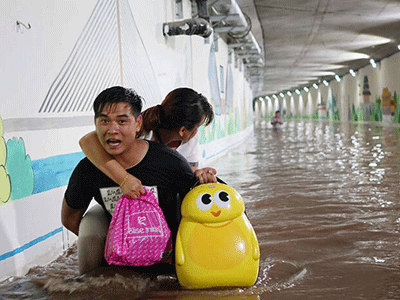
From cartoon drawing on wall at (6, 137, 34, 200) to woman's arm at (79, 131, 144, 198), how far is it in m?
0.74

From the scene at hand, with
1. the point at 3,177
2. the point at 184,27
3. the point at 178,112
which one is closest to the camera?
the point at 178,112

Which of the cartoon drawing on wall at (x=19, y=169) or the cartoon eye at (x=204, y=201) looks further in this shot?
the cartoon drawing on wall at (x=19, y=169)

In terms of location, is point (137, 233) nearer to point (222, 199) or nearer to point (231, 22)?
point (222, 199)

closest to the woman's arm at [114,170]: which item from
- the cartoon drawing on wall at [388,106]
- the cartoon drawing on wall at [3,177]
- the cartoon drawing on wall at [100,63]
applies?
the cartoon drawing on wall at [3,177]

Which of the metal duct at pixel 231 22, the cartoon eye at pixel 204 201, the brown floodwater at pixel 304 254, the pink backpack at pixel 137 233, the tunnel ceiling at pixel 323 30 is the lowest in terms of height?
the brown floodwater at pixel 304 254

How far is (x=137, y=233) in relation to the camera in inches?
102

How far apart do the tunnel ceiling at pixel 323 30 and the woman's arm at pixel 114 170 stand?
392 inches

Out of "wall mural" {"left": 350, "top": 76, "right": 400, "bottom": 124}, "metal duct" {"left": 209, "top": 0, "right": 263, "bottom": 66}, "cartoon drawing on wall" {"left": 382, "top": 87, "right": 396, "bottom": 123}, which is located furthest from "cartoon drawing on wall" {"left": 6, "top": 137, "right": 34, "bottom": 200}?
"cartoon drawing on wall" {"left": 382, "top": 87, "right": 396, "bottom": 123}

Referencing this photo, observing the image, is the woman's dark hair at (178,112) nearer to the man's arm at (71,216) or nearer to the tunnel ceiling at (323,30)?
the man's arm at (71,216)

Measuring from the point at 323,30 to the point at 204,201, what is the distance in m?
15.6

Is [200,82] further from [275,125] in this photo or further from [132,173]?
[275,125]

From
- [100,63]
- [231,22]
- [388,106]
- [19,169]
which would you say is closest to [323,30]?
[231,22]

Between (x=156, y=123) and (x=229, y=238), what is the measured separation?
2.74ft

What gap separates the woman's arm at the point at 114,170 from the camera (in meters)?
2.55
